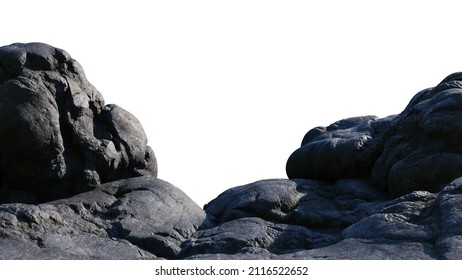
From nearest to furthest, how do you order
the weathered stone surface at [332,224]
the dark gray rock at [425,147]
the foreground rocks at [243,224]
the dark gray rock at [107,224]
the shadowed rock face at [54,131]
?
1. the weathered stone surface at [332,224]
2. the foreground rocks at [243,224]
3. the dark gray rock at [107,224]
4. the shadowed rock face at [54,131]
5. the dark gray rock at [425,147]

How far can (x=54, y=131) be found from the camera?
1425 centimetres

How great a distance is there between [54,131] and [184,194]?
248 cm

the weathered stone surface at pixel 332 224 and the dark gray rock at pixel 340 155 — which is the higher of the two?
the dark gray rock at pixel 340 155

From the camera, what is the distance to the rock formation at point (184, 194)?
11.8 metres

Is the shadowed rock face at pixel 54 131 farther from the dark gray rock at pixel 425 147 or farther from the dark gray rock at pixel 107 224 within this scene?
the dark gray rock at pixel 425 147

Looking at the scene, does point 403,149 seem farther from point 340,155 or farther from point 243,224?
point 243,224

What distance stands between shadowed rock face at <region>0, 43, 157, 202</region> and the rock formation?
19 mm

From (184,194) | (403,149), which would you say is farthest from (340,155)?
(184,194)

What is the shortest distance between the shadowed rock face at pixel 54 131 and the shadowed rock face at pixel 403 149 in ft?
11.3

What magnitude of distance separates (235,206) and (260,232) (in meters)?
1.88

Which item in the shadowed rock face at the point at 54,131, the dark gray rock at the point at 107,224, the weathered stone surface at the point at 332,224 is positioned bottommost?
the weathered stone surface at the point at 332,224

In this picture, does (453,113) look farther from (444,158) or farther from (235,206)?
(235,206)

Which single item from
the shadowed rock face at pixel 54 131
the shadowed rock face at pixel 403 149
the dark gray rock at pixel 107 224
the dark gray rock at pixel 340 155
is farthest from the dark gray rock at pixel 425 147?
the shadowed rock face at pixel 54 131

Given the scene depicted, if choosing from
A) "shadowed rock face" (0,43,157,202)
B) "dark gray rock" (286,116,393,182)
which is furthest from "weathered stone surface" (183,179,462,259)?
"shadowed rock face" (0,43,157,202)
